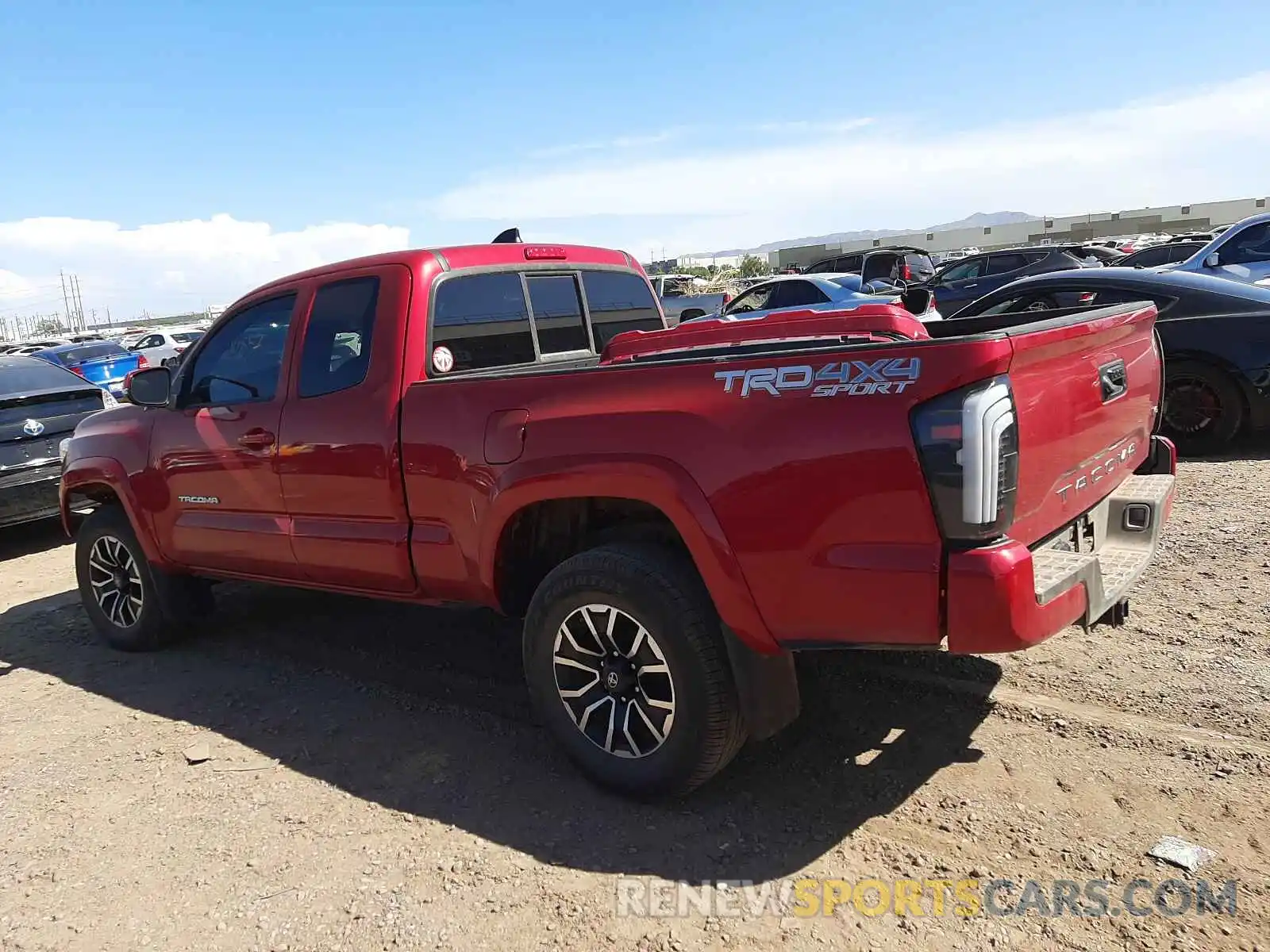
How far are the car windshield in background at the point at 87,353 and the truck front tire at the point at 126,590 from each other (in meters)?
17.2

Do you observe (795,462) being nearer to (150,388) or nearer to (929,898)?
(929,898)

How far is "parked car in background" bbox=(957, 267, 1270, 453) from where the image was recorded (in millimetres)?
6977

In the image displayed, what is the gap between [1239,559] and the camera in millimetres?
5016

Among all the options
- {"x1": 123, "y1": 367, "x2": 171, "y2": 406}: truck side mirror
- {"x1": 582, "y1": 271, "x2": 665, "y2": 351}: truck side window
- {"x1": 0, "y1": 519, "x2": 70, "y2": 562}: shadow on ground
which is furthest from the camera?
{"x1": 0, "y1": 519, "x2": 70, "y2": 562}: shadow on ground

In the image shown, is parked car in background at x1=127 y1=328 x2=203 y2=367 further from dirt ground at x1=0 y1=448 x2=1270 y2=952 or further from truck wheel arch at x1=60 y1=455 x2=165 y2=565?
dirt ground at x1=0 y1=448 x2=1270 y2=952

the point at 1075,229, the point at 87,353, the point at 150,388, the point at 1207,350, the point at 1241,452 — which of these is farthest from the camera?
the point at 1075,229

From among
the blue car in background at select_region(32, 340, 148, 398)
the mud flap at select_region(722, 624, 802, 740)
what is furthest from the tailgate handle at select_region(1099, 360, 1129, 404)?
the blue car in background at select_region(32, 340, 148, 398)

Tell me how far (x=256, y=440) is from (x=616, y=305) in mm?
1904

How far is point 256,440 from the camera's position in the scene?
4.41 metres

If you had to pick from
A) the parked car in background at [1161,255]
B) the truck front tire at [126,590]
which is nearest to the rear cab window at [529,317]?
the truck front tire at [126,590]

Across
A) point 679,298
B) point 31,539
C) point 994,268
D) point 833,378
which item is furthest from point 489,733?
point 679,298

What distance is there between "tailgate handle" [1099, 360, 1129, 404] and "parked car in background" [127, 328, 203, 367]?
1015 inches

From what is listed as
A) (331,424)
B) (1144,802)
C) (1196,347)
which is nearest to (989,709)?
(1144,802)

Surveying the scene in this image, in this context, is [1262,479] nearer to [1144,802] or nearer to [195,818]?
[1144,802]
